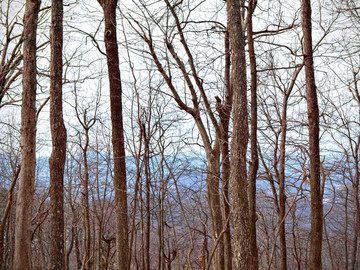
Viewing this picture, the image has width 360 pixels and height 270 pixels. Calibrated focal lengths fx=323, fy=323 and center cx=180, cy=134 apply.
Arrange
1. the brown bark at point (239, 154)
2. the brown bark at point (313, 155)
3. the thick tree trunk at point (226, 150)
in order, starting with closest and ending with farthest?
the brown bark at point (239, 154) → the brown bark at point (313, 155) → the thick tree trunk at point (226, 150)

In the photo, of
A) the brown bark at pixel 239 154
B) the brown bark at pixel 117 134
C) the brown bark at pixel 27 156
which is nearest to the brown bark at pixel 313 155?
the brown bark at pixel 239 154

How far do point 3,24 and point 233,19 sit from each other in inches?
322

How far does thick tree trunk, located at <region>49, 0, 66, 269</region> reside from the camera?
5.03 metres

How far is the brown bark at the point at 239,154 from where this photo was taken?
159 inches

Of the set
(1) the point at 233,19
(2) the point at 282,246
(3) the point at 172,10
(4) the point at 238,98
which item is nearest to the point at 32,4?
(3) the point at 172,10

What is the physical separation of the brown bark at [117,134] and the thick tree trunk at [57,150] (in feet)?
3.72

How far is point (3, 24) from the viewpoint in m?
9.70

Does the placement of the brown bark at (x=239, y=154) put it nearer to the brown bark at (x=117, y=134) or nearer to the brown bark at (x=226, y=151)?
the brown bark at (x=226, y=151)

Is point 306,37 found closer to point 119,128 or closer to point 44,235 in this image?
point 119,128

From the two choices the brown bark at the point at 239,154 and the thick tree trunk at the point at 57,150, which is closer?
the brown bark at the point at 239,154

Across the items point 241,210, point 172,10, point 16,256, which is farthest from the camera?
point 172,10

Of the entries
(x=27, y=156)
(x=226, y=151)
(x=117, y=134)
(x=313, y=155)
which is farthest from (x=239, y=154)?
(x=27, y=156)

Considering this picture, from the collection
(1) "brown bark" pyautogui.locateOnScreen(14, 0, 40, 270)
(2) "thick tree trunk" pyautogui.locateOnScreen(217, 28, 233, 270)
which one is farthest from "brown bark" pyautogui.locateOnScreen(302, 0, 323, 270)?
(1) "brown bark" pyautogui.locateOnScreen(14, 0, 40, 270)

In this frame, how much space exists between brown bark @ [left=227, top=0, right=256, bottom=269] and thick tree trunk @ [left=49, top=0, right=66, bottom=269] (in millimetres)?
2788
